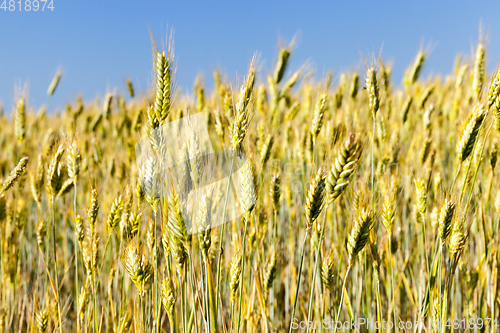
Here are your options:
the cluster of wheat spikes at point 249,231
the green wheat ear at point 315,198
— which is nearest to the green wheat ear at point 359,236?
the cluster of wheat spikes at point 249,231

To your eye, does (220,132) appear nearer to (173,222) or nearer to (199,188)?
(199,188)

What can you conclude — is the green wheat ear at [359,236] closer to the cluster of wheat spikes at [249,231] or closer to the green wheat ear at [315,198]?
the cluster of wheat spikes at [249,231]

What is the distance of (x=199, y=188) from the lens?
1064 millimetres

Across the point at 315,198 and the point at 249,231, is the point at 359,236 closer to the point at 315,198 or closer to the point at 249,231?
the point at 315,198

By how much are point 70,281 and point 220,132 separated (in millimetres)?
1648

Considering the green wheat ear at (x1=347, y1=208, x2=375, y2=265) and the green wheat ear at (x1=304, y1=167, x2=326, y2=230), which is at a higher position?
the green wheat ear at (x1=304, y1=167, x2=326, y2=230)

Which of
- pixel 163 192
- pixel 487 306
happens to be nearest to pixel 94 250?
pixel 163 192

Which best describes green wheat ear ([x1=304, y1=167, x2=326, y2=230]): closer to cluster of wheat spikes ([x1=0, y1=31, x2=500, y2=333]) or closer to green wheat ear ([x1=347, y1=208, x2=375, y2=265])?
cluster of wheat spikes ([x1=0, y1=31, x2=500, y2=333])

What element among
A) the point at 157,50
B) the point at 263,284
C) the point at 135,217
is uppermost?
the point at 157,50

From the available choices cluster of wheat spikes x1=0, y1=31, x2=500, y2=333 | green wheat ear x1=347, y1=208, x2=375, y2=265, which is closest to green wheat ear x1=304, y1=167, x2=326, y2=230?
cluster of wheat spikes x1=0, y1=31, x2=500, y2=333

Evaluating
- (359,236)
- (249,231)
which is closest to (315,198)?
(359,236)

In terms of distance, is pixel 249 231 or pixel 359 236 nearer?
pixel 359 236

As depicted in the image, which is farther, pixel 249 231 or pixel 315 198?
pixel 249 231

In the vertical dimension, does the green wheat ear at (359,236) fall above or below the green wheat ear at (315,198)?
below
